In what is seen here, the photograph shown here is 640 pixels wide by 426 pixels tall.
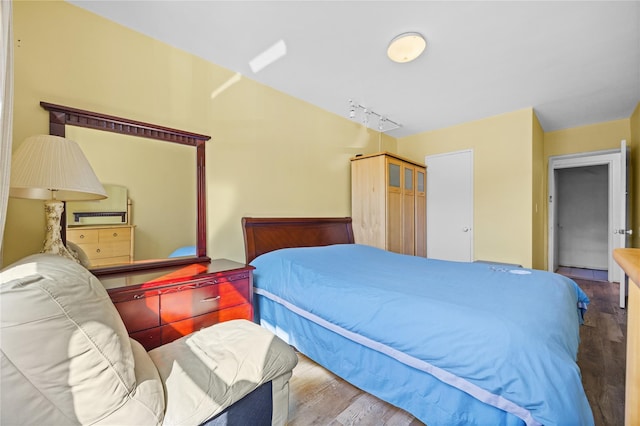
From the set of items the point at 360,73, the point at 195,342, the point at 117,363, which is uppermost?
the point at 360,73

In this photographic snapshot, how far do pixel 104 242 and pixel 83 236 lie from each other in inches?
4.5

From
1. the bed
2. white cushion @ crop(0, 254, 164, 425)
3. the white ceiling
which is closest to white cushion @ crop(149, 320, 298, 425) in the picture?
white cushion @ crop(0, 254, 164, 425)

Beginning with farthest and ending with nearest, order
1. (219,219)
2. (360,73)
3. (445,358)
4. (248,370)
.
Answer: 1. (360,73)
2. (219,219)
3. (445,358)
4. (248,370)

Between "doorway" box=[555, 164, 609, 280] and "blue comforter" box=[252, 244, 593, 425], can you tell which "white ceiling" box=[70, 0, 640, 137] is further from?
"doorway" box=[555, 164, 609, 280]

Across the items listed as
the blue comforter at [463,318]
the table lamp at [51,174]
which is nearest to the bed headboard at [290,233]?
the blue comforter at [463,318]

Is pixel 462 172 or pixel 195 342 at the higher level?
pixel 462 172

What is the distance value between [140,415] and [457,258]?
4.11 meters

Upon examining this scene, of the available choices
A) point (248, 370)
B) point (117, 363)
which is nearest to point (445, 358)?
point (248, 370)

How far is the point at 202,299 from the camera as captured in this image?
1.74 metres

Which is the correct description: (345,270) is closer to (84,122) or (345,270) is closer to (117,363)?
(117,363)

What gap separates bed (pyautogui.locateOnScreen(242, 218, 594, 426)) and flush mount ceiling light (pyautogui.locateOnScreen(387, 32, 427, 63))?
5.70 ft

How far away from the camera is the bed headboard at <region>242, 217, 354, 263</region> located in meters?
2.50

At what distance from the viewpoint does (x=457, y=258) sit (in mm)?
4000

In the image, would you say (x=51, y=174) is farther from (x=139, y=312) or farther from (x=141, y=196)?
(x=139, y=312)
